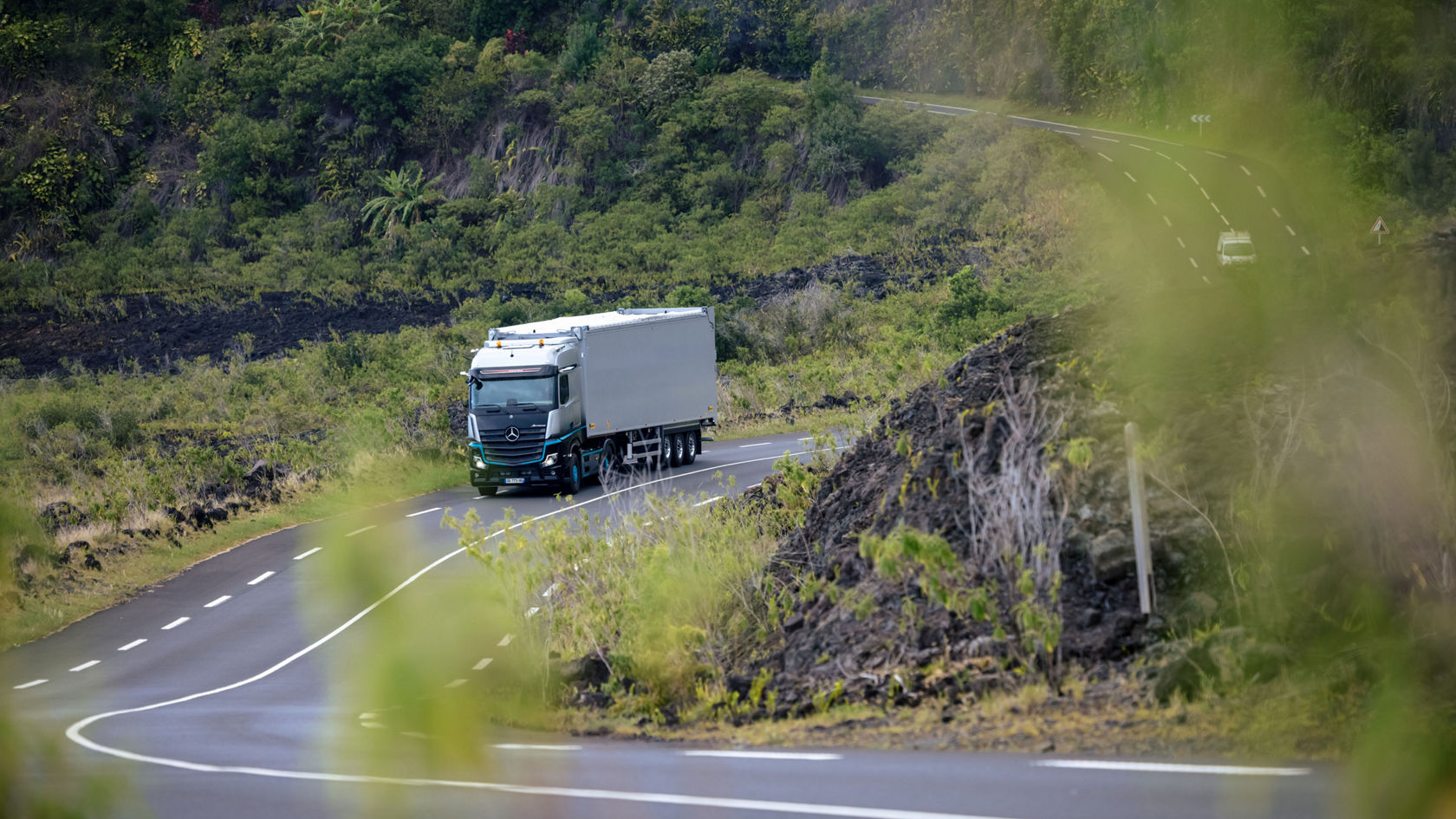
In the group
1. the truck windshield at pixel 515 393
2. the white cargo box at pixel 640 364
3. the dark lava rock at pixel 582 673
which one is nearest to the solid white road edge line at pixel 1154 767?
the dark lava rock at pixel 582 673

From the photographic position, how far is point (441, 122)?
246 feet

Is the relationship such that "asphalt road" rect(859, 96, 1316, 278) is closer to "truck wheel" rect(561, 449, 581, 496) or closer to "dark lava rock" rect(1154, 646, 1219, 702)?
"dark lava rock" rect(1154, 646, 1219, 702)

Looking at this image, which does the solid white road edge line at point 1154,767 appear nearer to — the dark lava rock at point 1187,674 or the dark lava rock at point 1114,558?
the dark lava rock at point 1187,674

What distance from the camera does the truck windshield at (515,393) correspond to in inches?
1105

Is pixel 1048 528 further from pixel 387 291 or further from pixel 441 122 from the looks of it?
pixel 441 122

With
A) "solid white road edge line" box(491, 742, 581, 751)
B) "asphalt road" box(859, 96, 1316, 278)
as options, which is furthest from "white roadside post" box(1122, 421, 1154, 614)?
"asphalt road" box(859, 96, 1316, 278)

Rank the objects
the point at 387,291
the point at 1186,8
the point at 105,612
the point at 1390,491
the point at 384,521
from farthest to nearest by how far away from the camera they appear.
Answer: the point at 387,291 < the point at 105,612 < the point at 1390,491 < the point at 384,521 < the point at 1186,8

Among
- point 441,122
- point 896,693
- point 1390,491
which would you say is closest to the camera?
point 1390,491

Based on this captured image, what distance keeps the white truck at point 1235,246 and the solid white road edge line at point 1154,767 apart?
4895 millimetres

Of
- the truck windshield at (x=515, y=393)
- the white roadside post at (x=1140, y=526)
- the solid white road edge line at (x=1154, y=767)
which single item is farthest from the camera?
the truck windshield at (x=515, y=393)

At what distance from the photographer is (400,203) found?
7069 centimetres

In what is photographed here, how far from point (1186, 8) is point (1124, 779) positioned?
7.03m

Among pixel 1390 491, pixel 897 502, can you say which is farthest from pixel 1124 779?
pixel 897 502

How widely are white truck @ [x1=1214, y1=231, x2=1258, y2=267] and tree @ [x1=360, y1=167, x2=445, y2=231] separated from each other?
228ft
